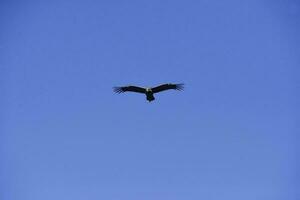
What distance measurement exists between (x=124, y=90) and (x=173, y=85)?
5.25m

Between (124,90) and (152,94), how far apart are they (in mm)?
2968

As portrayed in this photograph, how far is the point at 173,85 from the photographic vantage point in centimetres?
8512

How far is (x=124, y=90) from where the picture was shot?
285 feet

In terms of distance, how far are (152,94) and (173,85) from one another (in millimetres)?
2466

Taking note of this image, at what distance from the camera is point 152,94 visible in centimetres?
8612
